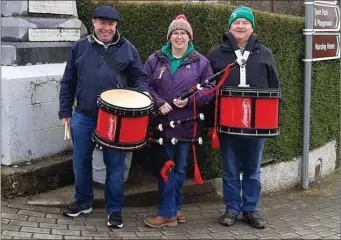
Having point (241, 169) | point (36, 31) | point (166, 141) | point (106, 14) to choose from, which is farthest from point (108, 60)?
point (241, 169)

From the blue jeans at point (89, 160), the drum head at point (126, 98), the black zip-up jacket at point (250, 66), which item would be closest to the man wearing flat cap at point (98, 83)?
the blue jeans at point (89, 160)

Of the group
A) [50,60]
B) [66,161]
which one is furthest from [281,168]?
[50,60]

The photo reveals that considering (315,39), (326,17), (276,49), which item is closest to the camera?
(276,49)

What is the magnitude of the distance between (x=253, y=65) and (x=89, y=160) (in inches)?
67.3

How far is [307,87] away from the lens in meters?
6.37

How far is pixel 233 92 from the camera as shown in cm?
434

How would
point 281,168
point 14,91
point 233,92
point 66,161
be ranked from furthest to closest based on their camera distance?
1. point 281,168
2. point 66,161
3. point 14,91
4. point 233,92

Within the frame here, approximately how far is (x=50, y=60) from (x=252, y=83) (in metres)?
2.33

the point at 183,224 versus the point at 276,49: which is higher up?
the point at 276,49

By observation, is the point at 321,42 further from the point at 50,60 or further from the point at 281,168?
the point at 50,60

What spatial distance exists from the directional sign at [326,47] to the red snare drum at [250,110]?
2321 millimetres

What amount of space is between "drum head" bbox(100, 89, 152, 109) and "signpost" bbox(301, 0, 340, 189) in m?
2.77

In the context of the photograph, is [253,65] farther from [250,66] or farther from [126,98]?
[126,98]

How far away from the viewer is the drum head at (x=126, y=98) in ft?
13.7
